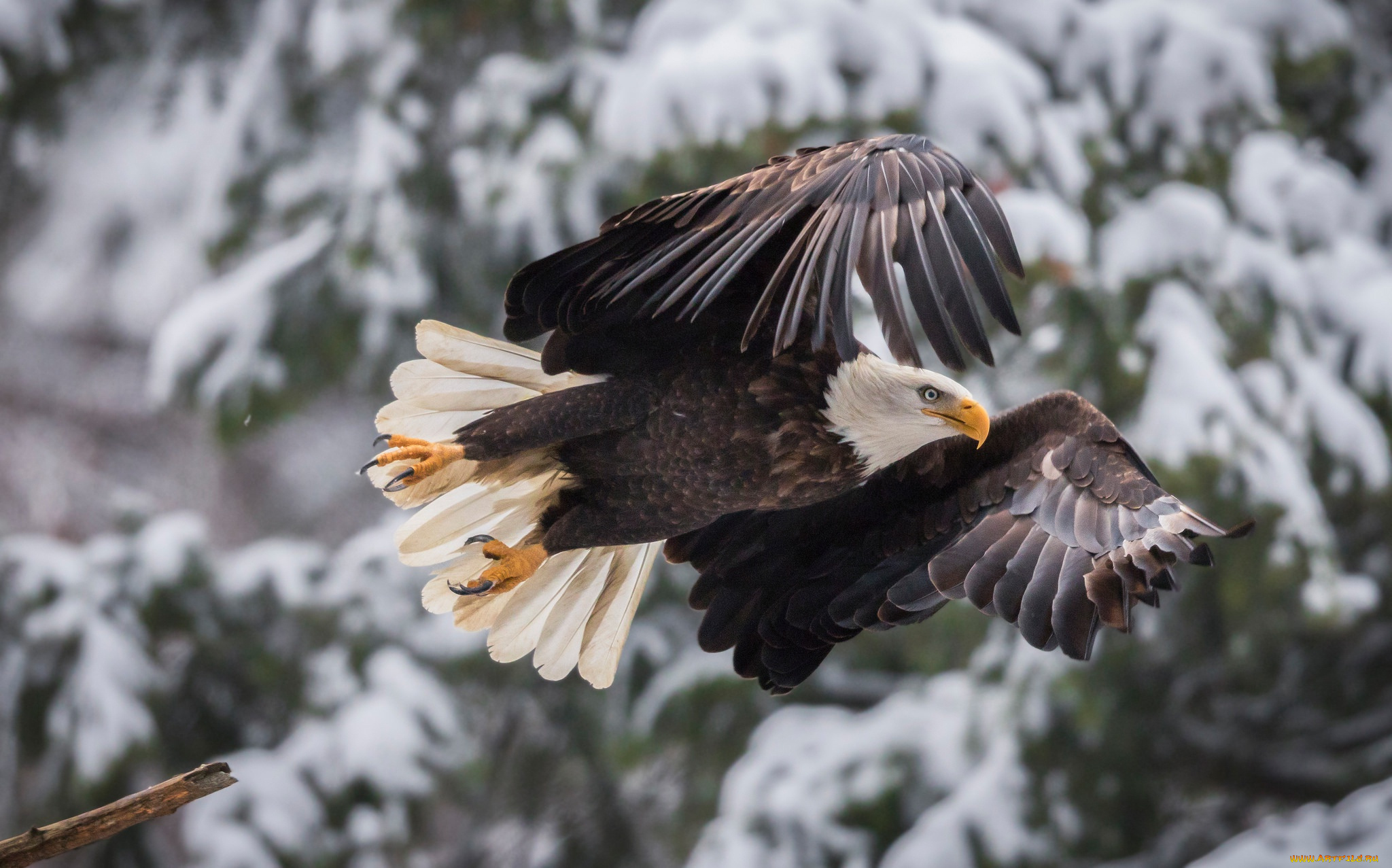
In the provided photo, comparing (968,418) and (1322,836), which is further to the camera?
(1322,836)

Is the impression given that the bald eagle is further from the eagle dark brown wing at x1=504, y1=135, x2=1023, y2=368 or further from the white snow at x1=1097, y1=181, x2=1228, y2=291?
the white snow at x1=1097, y1=181, x2=1228, y2=291

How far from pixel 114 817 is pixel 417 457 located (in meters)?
0.94

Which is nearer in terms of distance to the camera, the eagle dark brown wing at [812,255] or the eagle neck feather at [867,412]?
the eagle dark brown wing at [812,255]

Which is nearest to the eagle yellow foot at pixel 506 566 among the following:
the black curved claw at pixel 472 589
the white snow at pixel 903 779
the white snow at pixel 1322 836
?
the black curved claw at pixel 472 589

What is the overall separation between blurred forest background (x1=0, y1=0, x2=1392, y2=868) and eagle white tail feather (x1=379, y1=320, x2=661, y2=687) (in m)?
1.70

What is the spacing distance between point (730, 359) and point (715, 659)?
2.97 m

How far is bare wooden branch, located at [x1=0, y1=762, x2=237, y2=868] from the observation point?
1739mm

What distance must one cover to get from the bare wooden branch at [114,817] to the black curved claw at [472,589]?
821 mm

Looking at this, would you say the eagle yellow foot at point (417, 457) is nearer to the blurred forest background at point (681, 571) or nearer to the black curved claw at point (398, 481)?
the black curved claw at point (398, 481)

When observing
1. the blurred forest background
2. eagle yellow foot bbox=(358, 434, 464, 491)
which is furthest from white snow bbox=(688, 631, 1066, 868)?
eagle yellow foot bbox=(358, 434, 464, 491)

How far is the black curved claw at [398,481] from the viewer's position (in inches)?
98.9

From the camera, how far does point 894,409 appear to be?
2270 mm

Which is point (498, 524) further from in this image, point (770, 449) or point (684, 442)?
point (770, 449)

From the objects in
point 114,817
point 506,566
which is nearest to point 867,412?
point 506,566
